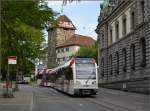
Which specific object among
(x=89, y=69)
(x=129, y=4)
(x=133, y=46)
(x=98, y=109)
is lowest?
(x=98, y=109)

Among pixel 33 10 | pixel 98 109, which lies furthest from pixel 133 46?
pixel 33 10

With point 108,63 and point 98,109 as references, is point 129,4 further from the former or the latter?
point 98,109

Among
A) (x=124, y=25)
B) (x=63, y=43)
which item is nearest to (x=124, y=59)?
(x=124, y=25)

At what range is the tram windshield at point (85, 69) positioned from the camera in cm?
3875

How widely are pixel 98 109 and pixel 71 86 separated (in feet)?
44.7

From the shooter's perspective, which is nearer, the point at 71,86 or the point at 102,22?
the point at 71,86

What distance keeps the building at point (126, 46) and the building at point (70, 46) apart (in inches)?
2933

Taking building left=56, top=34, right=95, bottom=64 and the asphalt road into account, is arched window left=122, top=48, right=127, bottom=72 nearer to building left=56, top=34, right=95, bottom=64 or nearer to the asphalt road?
the asphalt road

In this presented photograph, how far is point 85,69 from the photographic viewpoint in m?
39.1

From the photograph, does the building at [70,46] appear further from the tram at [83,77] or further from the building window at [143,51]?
the tram at [83,77]

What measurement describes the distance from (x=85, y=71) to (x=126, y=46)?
67.1 feet

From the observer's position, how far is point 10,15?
759 inches

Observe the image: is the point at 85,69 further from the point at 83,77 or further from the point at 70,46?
the point at 70,46

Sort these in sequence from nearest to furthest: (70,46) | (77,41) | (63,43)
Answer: (70,46), (77,41), (63,43)
